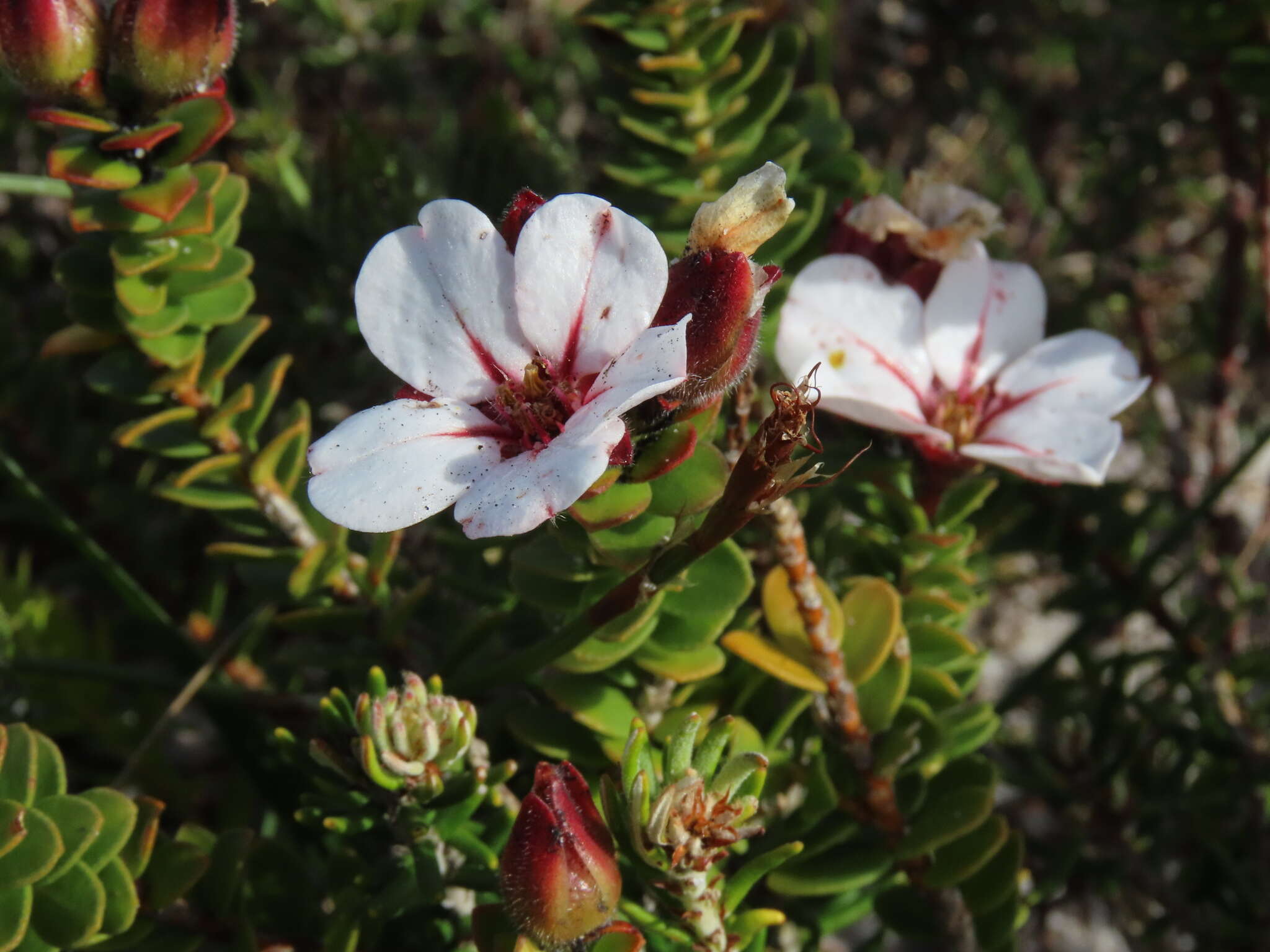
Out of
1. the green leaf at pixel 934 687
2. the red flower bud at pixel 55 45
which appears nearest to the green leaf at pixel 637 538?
the green leaf at pixel 934 687

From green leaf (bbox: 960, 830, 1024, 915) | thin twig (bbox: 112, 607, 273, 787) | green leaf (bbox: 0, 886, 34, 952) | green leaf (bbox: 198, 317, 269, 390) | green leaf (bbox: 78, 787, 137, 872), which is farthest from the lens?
thin twig (bbox: 112, 607, 273, 787)

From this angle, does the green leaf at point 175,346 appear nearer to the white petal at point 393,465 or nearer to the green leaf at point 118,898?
the white petal at point 393,465

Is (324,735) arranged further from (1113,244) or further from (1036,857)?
(1113,244)

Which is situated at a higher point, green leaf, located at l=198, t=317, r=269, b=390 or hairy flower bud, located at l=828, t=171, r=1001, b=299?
hairy flower bud, located at l=828, t=171, r=1001, b=299

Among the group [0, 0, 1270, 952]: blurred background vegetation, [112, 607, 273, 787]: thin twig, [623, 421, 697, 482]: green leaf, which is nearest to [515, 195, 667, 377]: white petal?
[623, 421, 697, 482]: green leaf

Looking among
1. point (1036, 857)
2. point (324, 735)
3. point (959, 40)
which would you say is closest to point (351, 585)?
point (324, 735)

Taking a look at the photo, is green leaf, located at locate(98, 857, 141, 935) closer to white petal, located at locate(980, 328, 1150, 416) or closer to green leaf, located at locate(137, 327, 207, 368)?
green leaf, located at locate(137, 327, 207, 368)
